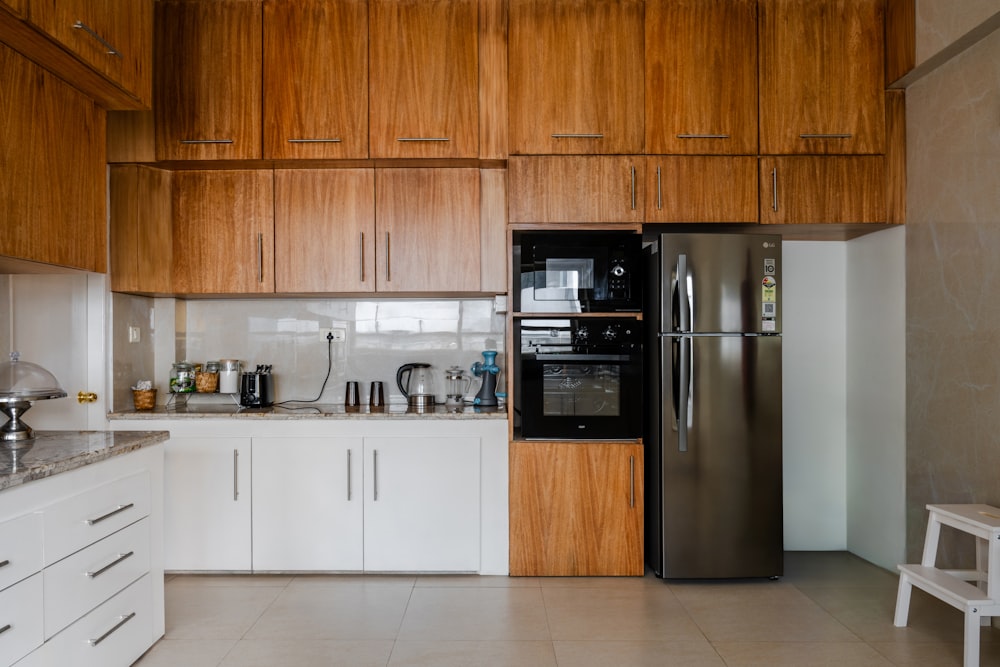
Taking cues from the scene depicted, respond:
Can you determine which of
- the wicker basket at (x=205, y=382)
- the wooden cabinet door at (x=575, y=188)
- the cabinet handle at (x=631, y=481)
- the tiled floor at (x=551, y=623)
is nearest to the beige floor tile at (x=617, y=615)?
the tiled floor at (x=551, y=623)

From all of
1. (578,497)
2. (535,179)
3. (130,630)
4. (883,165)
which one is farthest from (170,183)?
(883,165)

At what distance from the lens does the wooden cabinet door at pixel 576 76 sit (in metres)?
3.11

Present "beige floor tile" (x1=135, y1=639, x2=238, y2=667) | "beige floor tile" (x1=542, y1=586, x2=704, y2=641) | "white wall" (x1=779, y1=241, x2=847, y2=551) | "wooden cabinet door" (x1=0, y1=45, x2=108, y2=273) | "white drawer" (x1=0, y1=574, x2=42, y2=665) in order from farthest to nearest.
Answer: "white wall" (x1=779, y1=241, x2=847, y2=551)
"beige floor tile" (x1=542, y1=586, x2=704, y2=641)
"beige floor tile" (x1=135, y1=639, x2=238, y2=667)
"wooden cabinet door" (x1=0, y1=45, x2=108, y2=273)
"white drawer" (x1=0, y1=574, x2=42, y2=665)

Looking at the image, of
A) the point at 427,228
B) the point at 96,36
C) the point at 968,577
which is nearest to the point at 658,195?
the point at 427,228

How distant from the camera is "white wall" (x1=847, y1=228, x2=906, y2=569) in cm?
318

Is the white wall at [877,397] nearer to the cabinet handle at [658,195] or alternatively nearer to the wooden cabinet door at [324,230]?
the cabinet handle at [658,195]

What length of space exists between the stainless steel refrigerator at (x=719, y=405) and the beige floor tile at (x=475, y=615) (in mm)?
700

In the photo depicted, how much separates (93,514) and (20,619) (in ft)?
1.16

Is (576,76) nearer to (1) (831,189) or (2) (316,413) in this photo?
(1) (831,189)

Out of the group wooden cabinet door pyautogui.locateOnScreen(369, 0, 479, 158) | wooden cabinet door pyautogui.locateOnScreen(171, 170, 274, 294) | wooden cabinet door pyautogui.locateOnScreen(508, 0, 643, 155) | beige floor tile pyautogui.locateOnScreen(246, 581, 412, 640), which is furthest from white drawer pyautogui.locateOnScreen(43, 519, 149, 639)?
wooden cabinet door pyautogui.locateOnScreen(508, 0, 643, 155)

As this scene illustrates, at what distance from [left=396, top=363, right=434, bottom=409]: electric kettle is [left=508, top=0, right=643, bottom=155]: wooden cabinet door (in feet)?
4.20

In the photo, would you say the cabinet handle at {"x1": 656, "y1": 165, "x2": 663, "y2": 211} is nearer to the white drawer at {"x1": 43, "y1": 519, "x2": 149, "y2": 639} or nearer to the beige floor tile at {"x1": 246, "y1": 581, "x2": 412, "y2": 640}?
the beige floor tile at {"x1": 246, "y1": 581, "x2": 412, "y2": 640}

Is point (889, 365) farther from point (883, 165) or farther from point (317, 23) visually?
point (317, 23)

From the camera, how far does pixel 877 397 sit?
3355mm
